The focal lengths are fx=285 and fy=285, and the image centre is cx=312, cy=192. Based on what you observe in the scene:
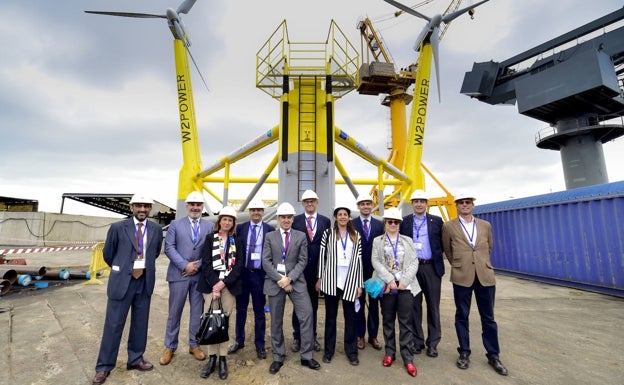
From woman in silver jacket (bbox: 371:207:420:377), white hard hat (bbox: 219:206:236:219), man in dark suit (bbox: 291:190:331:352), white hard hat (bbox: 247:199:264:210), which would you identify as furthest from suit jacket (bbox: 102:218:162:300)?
woman in silver jacket (bbox: 371:207:420:377)

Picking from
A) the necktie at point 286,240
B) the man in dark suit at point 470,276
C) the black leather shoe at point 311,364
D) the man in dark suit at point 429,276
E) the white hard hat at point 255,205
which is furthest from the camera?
the white hard hat at point 255,205

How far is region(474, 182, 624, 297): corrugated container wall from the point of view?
8.69 meters

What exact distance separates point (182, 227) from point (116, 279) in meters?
1.02

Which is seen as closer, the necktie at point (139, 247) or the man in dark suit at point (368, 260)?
the necktie at point (139, 247)

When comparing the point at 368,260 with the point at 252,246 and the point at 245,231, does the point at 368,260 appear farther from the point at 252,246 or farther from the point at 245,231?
the point at 245,231

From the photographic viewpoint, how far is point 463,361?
156 inches

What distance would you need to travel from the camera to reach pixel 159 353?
14.4 feet

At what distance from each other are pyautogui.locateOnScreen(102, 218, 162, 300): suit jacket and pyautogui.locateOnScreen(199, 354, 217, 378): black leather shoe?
1.21m

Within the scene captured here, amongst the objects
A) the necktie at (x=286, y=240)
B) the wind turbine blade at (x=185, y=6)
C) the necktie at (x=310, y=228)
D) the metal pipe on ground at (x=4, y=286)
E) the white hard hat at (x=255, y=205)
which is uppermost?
the wind turbine blade at (x=185, y=6)

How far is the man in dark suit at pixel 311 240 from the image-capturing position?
450 cm

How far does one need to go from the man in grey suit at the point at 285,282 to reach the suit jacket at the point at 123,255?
1.56m

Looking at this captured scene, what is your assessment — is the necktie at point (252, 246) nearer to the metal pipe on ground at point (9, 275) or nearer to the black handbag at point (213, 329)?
the black handbag at point (213, 329)

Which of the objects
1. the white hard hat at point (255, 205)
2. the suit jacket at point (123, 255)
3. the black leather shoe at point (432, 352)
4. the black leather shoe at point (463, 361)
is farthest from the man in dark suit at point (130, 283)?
the black leather shoe at point (463, 361)

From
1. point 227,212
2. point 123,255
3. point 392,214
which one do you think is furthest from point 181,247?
point 392,214
